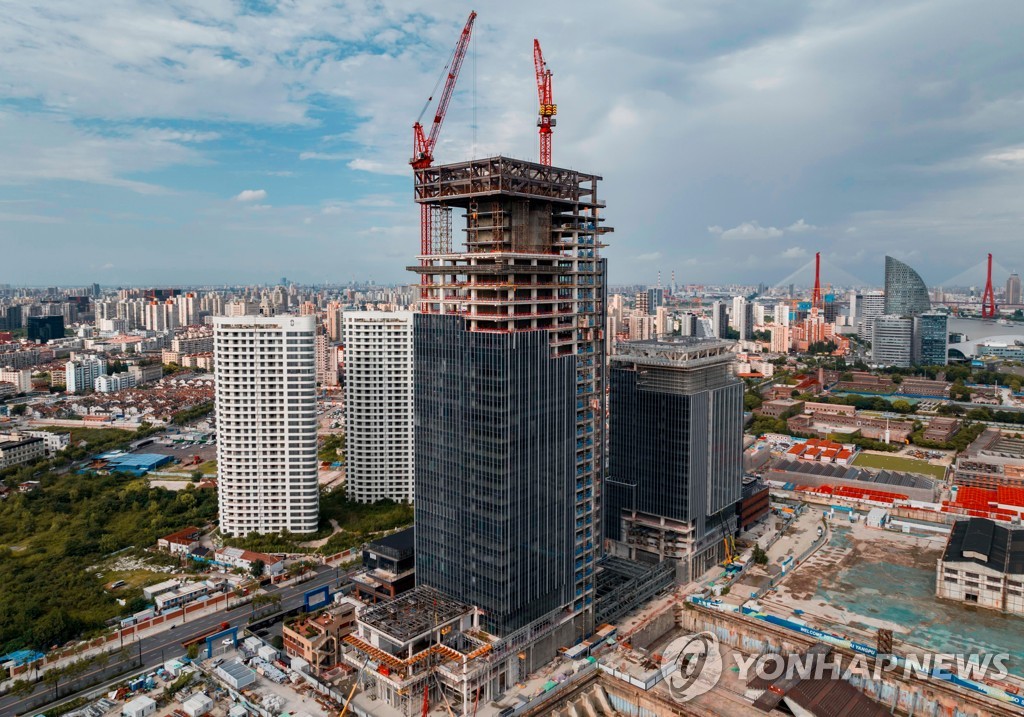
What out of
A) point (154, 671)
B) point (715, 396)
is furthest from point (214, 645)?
point (715, 396)

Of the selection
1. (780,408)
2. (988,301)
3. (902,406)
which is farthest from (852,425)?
(988,301)

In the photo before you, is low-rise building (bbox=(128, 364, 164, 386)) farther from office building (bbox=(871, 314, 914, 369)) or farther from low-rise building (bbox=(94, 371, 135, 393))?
office building (bbox=(871, 314, 914, 369))

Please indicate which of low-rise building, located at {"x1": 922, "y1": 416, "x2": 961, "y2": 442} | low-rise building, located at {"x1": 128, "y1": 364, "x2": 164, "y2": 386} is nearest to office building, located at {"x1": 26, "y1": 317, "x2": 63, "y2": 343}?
low-rise building, located at {"x1": 128, "y1": 364, "x2": 164, "y2": 386}

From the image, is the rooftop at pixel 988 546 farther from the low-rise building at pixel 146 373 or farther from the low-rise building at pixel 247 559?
the low-rise building at pixel 146 373

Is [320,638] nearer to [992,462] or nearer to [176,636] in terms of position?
[176,636]

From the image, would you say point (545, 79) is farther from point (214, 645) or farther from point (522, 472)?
point (214, 645)
